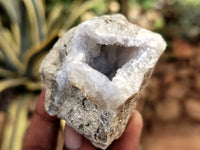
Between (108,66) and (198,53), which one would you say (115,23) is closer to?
(108,66)

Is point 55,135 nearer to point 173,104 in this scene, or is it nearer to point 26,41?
point 26,41

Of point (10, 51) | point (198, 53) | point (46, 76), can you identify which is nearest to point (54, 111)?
point (46, 76)

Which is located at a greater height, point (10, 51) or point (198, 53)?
point (10, 51)

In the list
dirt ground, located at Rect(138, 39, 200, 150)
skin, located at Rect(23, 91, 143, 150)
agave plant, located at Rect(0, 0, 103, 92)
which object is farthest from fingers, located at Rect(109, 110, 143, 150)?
dirt ground, located at Rect(138, 39, 200, 150)

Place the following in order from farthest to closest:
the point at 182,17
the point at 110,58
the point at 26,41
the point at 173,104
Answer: the point at 182,17
the point at 173,104
the point at 26,41
the point at 110,58

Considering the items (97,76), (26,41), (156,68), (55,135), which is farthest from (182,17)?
(97,76)

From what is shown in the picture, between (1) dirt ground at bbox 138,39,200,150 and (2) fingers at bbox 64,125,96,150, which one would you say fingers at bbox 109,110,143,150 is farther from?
(1) dirt ground at bbox 138,39,200,150

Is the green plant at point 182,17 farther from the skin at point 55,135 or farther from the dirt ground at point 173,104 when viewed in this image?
the skin at point 55,135
